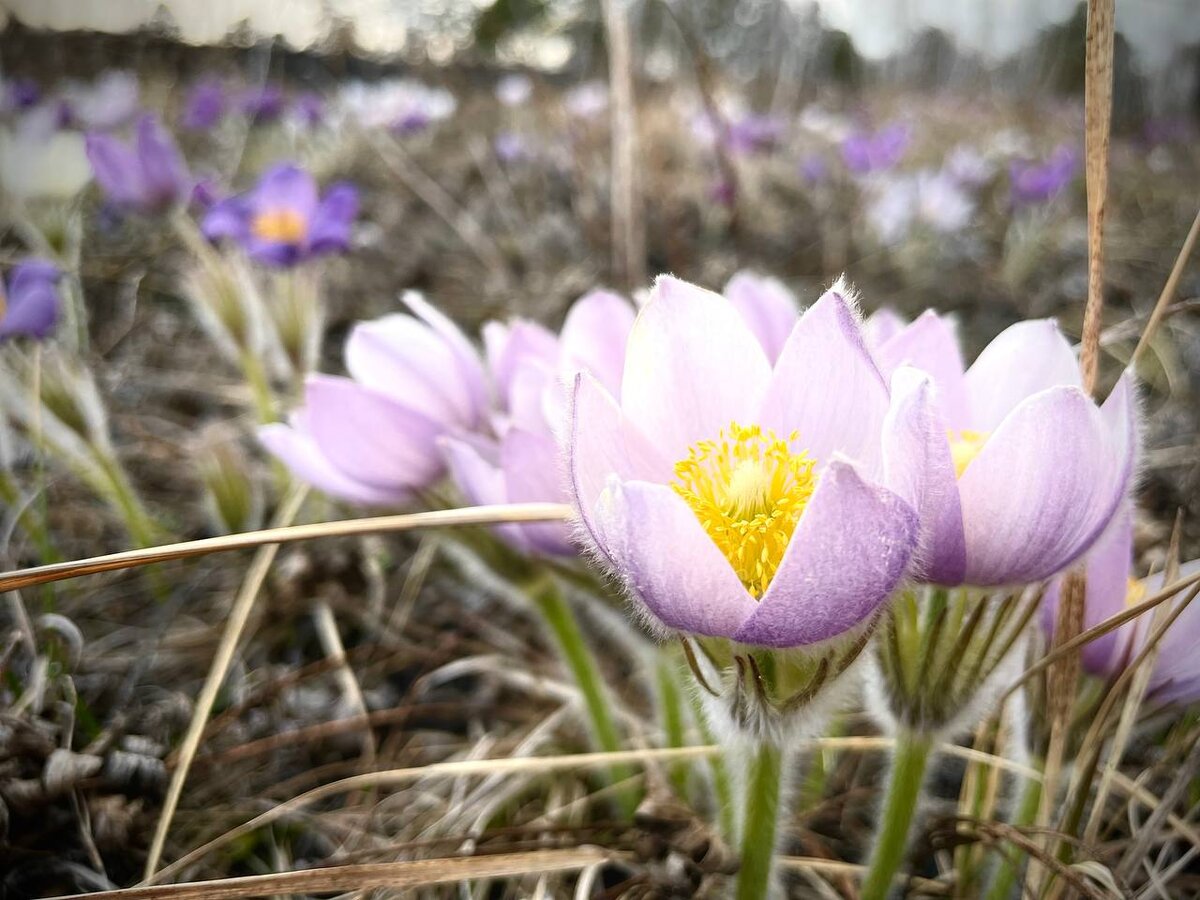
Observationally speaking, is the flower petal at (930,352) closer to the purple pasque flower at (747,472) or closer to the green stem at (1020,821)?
the purple pasque flower at (747,472)

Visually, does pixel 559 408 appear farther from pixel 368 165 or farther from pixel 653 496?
pixel 368 165

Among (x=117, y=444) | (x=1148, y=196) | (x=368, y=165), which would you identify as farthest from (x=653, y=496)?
(x=1148, y=196)

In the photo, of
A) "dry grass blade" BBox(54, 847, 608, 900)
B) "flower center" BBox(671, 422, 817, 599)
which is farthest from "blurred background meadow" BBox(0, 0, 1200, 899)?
"flower center" BBox(671, 422, 817, 599)

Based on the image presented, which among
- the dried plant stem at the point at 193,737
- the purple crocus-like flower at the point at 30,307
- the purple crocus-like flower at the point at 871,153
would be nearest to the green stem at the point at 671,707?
the dried plant stem at the point at 193,737

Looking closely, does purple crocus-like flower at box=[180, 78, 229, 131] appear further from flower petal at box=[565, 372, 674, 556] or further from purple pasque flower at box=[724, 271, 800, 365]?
flower petal at box=[565, 372, 674, 556]

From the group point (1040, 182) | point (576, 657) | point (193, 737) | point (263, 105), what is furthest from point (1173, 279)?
point (263, 105)

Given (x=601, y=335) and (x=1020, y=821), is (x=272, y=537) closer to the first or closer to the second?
(x=601, y=335)
